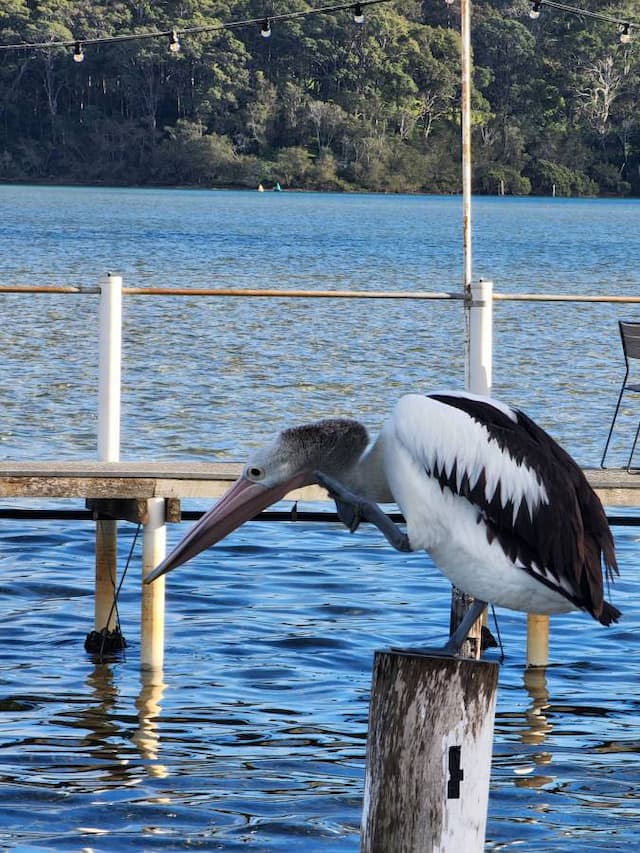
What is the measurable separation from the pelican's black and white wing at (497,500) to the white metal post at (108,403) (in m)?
3.52

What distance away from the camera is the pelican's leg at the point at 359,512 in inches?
173

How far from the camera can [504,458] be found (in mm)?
4375

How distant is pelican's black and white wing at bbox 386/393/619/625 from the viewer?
4336 mm

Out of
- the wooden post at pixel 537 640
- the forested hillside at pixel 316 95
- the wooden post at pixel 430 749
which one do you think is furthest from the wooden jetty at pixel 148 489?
the forested hillside at pixel 316 95

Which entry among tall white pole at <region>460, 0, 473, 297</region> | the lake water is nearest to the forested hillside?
the lake water

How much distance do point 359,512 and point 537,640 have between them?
3777mm

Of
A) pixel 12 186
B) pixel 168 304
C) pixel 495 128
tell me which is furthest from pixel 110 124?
pixel 168 304

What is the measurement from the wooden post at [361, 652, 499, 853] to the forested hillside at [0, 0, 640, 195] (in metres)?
109

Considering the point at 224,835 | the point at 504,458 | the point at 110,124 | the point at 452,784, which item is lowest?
the point at 224,835

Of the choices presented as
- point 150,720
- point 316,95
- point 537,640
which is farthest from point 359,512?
point 316,95

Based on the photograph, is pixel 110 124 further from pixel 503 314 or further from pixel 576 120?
pixel 503 314

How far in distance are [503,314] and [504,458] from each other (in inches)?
1082

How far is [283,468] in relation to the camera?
454cm

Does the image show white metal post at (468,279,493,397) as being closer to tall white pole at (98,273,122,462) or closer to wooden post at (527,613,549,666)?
wooden post at (527,613,549,666)
